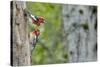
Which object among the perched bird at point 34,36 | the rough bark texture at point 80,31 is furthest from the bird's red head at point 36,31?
the rough bark texture at point 80,31

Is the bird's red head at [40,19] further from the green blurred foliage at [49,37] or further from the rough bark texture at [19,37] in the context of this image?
the rough bark texture at [19,37]

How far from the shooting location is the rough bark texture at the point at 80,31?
84.5 inches

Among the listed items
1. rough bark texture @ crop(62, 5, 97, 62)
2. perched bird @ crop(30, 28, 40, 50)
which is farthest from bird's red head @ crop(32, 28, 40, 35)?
rough bark texture @ crop(62, 5, 97, 62)

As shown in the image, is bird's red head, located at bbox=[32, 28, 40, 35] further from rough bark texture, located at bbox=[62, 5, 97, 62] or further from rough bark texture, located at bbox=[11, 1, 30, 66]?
rough bark texture, located at bbox=[62, 5, 97, 62]

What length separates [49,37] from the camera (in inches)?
81.5

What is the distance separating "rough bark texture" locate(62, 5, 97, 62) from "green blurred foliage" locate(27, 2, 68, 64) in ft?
0.24

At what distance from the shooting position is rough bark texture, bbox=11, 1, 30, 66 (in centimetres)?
194

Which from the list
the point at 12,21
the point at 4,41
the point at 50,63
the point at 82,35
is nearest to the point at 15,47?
the point at 4,41

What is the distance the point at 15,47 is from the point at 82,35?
72 centimetres

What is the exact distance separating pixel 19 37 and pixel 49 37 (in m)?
0.30

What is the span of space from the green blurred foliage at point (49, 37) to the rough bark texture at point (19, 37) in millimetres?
68

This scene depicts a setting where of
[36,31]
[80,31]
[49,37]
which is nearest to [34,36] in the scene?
[36,31]

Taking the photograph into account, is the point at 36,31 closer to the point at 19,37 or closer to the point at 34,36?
the point at 34,36

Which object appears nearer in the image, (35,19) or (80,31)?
(35,19)
